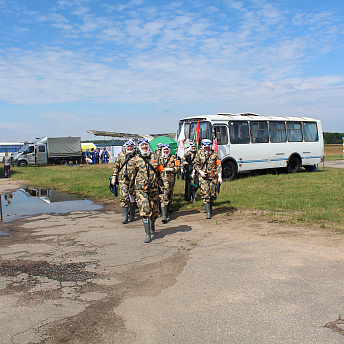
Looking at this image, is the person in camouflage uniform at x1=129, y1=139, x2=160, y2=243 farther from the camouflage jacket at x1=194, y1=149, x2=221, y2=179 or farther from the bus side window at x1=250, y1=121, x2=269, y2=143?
the bus side window at x1=250, y1=121, x2=269, y2=143

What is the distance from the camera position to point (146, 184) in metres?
6.91

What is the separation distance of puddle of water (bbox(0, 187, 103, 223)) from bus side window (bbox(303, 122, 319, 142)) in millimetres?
13148

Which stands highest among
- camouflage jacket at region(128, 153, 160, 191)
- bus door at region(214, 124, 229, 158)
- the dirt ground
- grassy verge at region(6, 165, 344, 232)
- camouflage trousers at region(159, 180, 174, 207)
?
bus door at region(214, 124, 229, 158)

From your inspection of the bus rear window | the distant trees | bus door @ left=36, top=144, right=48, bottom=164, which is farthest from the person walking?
the distant trees

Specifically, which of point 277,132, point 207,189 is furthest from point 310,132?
point 207,189

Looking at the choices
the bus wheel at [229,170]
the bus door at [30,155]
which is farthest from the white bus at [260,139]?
the bus door at [30,155]

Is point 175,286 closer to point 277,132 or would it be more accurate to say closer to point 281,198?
point 281,198

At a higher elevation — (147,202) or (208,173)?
(208,173)

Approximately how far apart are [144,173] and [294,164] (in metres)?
15.4

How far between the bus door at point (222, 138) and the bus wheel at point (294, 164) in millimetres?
4961

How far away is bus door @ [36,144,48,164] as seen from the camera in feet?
126

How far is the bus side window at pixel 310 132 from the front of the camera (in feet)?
68.7

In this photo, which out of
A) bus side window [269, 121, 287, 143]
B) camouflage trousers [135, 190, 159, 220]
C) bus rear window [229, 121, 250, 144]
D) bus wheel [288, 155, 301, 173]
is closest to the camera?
camouflage trousers [135, 190, 159, 220]

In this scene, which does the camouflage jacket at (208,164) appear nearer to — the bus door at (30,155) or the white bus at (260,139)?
the white bus at (260,139)
